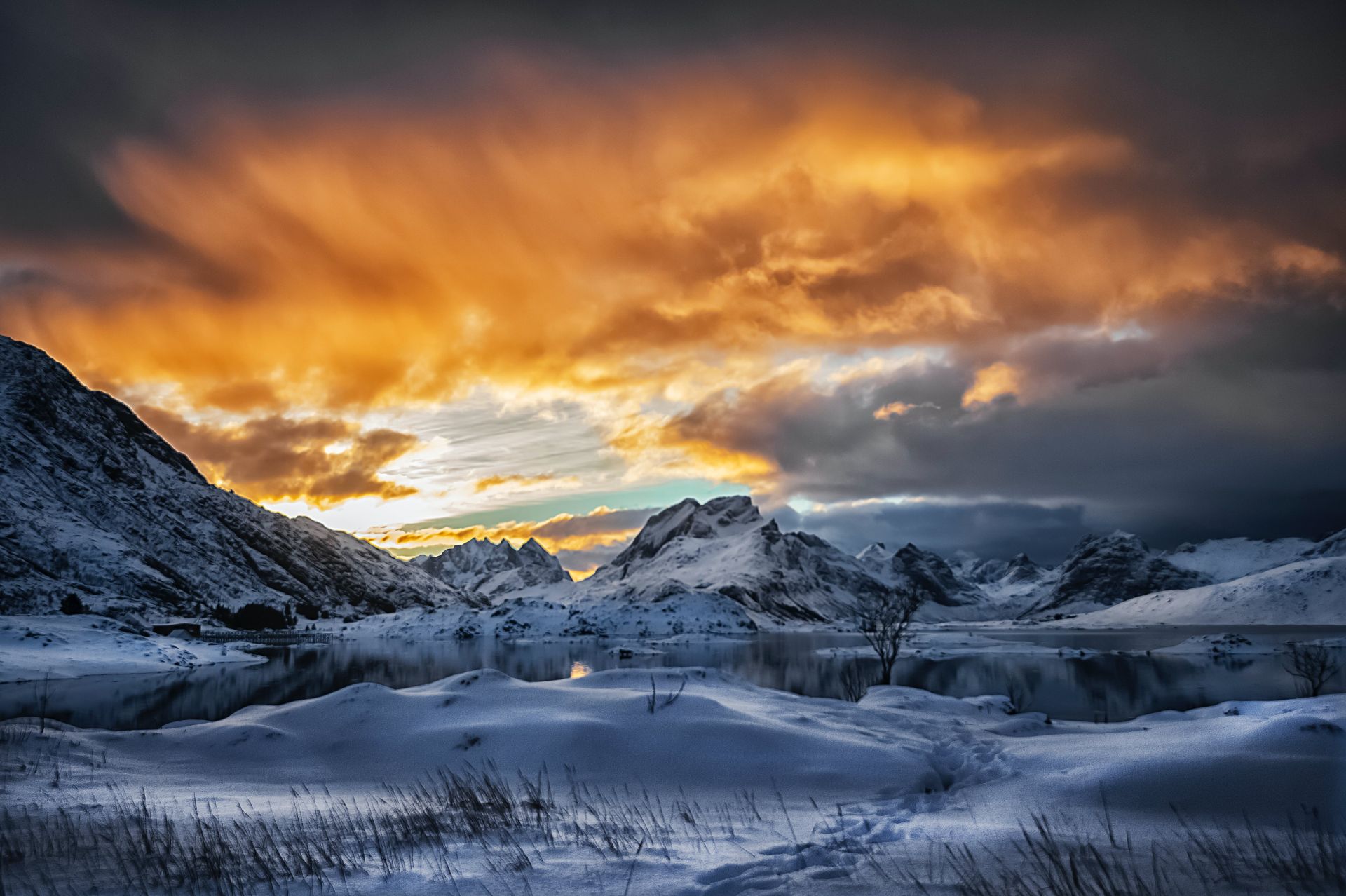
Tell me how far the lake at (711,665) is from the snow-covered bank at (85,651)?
305 cm

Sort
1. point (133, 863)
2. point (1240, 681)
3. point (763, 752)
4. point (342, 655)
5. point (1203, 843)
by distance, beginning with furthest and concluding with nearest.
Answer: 1. point (342, 655)
2. point (1240, 681)
3. point (763, 752)
4. point (1203, 843)
5. point (133, 863)

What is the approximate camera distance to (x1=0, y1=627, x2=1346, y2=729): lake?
33.0 m

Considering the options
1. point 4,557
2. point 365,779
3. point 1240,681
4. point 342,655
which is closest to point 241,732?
point 365,779

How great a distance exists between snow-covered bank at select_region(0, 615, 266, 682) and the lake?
3.05 metres

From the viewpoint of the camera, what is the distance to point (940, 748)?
1515cm

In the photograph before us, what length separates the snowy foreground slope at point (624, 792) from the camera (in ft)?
24.1

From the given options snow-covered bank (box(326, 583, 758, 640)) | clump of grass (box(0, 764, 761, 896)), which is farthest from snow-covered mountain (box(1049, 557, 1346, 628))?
clump of grass (box(0, 764, 761, 896))

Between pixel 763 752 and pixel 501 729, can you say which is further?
pixel 501 729

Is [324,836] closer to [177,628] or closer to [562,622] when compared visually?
[177,628]

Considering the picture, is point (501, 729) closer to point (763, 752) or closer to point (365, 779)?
point (365, 779)

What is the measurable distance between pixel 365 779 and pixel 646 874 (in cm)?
959

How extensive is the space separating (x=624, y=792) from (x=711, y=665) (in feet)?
177

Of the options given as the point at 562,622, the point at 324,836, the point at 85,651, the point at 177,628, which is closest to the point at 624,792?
the point at 324,836

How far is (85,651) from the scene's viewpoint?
57.4m
